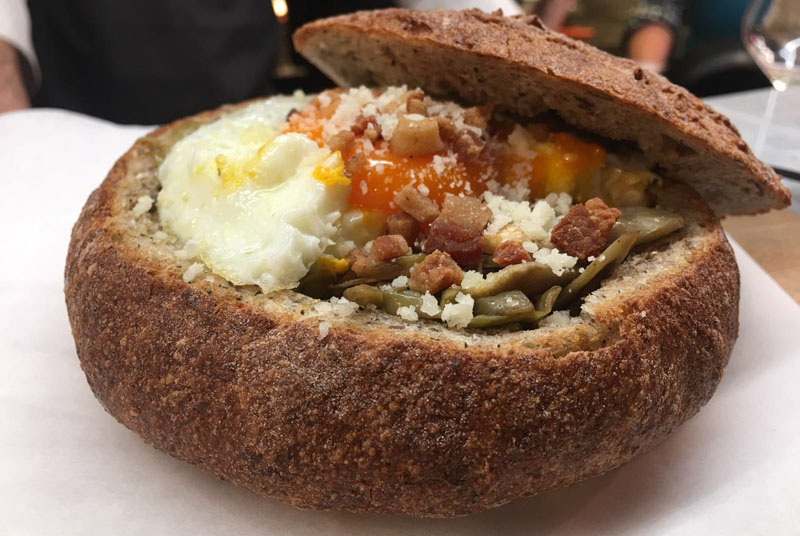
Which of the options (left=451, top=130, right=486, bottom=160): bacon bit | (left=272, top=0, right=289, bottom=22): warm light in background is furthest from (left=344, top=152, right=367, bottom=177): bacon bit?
(left=272, top=0, right=289, bottom=22): warm light in background

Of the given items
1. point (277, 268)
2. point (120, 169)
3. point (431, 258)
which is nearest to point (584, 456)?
point (431, 258)

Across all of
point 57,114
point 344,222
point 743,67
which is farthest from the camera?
point 743,67

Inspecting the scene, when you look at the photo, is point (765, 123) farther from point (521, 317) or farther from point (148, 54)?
point (148, 54)

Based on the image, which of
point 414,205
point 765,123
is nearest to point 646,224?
point 414,205

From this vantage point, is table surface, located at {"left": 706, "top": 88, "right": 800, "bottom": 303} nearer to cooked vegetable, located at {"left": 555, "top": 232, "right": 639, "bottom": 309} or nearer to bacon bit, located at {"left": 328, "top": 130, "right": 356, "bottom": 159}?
cooked vegetable, located at {"left": 555, "top": 232, "right": 639, "bottom": 309}

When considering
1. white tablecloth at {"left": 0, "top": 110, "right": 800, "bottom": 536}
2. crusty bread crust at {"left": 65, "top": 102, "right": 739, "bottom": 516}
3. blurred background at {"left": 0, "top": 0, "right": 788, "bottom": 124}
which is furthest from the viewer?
blurred background at {"left": 0, "top": 0, "right": 788, "bottom": 124}

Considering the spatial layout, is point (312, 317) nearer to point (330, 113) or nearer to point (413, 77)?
point (330, 113)
